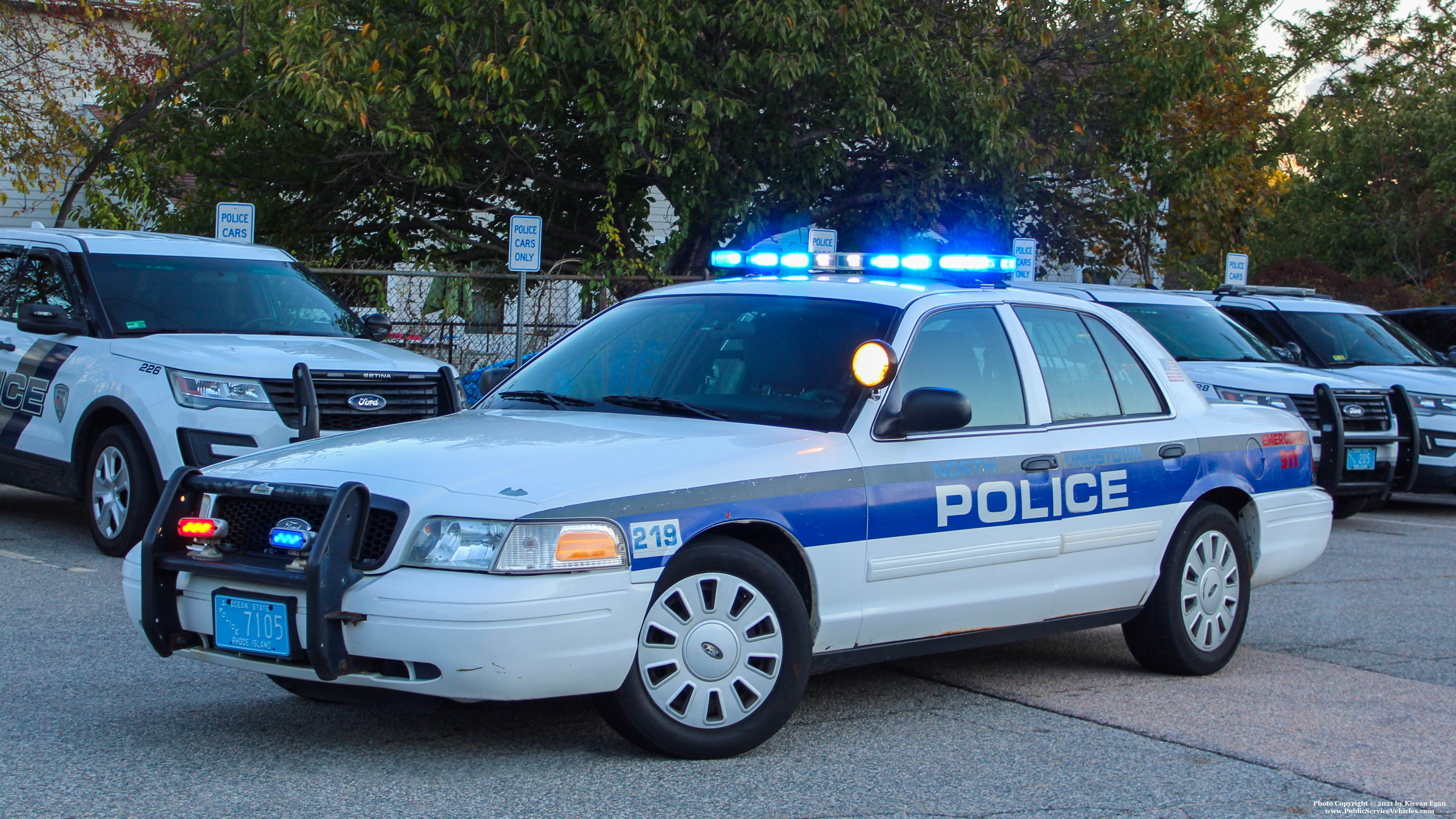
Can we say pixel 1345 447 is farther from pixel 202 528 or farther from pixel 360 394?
pixel 202 528

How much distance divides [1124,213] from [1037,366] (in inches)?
654

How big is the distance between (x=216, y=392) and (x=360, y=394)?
798 mm

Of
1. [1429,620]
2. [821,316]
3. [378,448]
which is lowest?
[1429,620]

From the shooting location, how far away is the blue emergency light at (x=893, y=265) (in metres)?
6.18

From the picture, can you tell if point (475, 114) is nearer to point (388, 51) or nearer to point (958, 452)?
point (388, 51)

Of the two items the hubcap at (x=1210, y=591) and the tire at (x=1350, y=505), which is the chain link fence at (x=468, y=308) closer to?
the tire at (x=1350, y=505)

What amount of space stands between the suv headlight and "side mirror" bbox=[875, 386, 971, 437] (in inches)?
53.2

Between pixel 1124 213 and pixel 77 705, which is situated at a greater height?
pixel 1124 213

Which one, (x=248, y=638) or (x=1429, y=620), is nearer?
(x=248, y=638)

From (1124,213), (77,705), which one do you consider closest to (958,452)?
(77,705)

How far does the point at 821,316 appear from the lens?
5578 mm

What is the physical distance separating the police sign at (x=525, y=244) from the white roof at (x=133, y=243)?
3867mm

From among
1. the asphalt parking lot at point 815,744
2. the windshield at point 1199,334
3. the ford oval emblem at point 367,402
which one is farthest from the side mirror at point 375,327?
the windshield at point 1199,334

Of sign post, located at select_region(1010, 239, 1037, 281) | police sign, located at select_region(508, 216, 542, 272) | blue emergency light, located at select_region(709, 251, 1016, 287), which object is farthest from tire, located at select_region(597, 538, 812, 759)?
sign post, located at select_region(1010, 239, 1037, 281)
